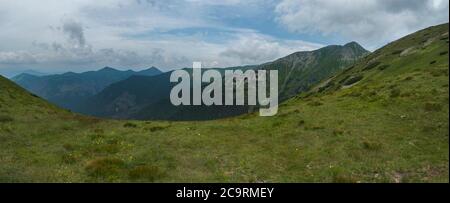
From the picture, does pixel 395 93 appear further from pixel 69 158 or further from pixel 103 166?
pixel 69 158

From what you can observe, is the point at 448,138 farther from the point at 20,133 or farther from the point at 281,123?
the point at 20,133

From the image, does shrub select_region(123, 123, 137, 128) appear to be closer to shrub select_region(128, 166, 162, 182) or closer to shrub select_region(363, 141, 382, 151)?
shrub select_region(128, 166, 162, 182)

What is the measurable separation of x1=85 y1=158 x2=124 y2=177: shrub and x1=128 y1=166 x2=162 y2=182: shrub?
1098mm

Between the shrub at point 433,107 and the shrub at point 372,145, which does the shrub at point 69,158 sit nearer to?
the shrub at point 372,145

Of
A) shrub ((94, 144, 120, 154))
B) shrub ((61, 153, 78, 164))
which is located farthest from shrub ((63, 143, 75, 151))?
shrub ((61, 153, 78, 164))

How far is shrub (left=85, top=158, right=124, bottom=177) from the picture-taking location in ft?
81.1

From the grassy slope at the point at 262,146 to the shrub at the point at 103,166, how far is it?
58 millimetres

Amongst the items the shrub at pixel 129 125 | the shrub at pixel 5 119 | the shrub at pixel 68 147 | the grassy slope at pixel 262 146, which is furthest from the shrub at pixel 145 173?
the shrub at pixel 5 119

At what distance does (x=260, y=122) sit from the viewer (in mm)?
43938

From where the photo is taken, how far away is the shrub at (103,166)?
2472 centimetres

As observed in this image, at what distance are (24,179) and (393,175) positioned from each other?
19.0 meters

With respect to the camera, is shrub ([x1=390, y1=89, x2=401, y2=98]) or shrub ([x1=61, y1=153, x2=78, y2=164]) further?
shrub ([x1=390, y1=89, x2=401, y2=98])

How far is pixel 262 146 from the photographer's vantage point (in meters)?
32.9
